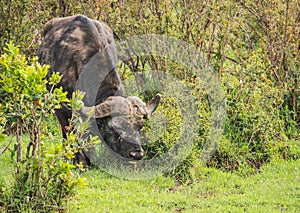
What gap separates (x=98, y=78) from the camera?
296 inches

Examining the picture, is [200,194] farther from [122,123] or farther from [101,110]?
[101,110]

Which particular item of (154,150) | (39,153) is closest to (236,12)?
(154,150)

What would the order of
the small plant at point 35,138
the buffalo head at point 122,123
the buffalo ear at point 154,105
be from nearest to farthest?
the small plant at point 35,138, the buffalo head at point 122,123, the buffalo ear at point 154,105

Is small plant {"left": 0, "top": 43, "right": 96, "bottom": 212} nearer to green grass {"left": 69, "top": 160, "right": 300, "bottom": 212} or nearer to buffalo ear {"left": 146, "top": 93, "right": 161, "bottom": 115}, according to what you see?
green grass {"left": 69, "top": 160, "right": 300, "bottom": 212}

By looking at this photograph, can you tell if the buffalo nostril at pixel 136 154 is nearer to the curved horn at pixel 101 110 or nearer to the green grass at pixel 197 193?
the green grass at pixel 197 193

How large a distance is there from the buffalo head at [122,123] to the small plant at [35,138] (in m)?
1.27

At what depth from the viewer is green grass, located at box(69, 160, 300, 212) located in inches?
249

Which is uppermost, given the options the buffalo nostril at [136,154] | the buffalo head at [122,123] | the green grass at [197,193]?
the buffalo head at [122,123]

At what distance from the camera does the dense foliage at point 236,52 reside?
8.22 meters

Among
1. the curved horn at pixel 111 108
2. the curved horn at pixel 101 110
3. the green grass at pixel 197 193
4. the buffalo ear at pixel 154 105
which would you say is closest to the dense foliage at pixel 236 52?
the green grass at pixel 197 193

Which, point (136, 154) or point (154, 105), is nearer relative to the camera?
point (136, 154)

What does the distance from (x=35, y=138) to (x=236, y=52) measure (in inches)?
193

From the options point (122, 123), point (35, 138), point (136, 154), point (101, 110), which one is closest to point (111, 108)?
point (101, 110)

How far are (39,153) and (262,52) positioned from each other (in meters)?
5.32
